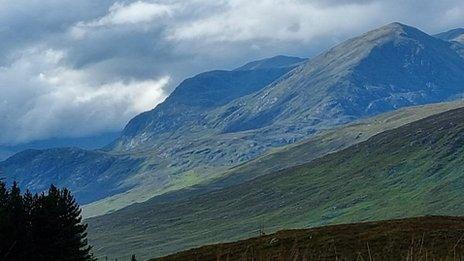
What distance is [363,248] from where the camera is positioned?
1896 inches

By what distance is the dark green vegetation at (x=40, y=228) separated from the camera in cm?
5872

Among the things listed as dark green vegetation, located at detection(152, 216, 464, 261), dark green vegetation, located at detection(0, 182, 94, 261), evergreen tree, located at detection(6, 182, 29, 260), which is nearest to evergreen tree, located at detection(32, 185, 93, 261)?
dark green vegetation, located at detection(0, 182, 94, 261)

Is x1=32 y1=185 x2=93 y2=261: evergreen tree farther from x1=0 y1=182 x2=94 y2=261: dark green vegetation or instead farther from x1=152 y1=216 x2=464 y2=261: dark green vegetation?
x1=152 y1=216 x2=464 y2=261: dark green vegetation

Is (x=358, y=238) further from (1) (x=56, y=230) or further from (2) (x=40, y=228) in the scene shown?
(2) (x=40, y=228)

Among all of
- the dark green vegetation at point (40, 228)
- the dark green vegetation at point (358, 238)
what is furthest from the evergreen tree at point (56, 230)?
the dark green vegetation at point (358, 238)

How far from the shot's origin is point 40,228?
6269 cm

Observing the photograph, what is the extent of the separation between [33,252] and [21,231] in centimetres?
253

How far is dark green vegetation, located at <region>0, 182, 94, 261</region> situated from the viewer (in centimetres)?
5872

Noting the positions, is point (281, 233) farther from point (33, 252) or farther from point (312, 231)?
point (33, 252)

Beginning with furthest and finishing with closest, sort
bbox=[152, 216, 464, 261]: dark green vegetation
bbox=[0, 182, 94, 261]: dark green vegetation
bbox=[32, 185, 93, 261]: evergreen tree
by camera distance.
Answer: bbox=[32, 185, 93, 261]: evergreen tree < bbox=[0, 182, 94, 261]: dark green vegetation < bbox=[152, 216, 464, 261]: dark green vegetation

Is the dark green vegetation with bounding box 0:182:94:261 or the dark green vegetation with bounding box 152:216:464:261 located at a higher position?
the dark green vegetation with bounding box 0:182:94:261

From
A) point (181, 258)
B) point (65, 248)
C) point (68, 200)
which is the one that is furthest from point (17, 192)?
point (181, 258)

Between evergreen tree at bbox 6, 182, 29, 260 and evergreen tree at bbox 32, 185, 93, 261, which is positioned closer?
evergreen tree at bbox 6, 182, 29, 260

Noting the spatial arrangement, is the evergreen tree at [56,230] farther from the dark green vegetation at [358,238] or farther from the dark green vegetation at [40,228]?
the dark green vegetation at [358,238]
